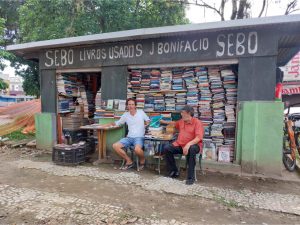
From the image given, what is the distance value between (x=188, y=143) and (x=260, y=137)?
1.41 metres

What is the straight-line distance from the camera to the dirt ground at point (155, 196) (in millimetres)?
3346

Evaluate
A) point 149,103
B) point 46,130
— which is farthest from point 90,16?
point 149,103

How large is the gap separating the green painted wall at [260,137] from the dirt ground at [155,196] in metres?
0.27

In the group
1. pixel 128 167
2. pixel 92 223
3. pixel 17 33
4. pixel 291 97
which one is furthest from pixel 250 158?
pixel 17 33

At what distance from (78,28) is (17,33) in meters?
8.51

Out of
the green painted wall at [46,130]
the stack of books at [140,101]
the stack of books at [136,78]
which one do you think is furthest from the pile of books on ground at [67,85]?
the stack of books at [140,101]

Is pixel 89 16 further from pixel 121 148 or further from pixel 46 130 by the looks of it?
pixel 121 148

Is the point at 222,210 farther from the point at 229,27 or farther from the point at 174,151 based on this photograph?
the point at 229,27

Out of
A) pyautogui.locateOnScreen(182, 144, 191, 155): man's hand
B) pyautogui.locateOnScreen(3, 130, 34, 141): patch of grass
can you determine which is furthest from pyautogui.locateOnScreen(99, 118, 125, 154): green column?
pyautogui.locateOnScreen(3, 130, 34, 141): patch of grass

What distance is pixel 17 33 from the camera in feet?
54.1

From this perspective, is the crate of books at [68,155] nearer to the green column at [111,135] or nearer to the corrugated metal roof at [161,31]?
the green column at [111,135]

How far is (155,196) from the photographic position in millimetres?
4031

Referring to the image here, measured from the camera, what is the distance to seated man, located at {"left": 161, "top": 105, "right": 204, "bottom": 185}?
4.55 metres

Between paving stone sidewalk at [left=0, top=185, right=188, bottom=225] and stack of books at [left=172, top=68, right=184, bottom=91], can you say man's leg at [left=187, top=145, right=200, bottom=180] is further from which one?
stack of books at [left=172, top=68, right=184, bottom=91]
